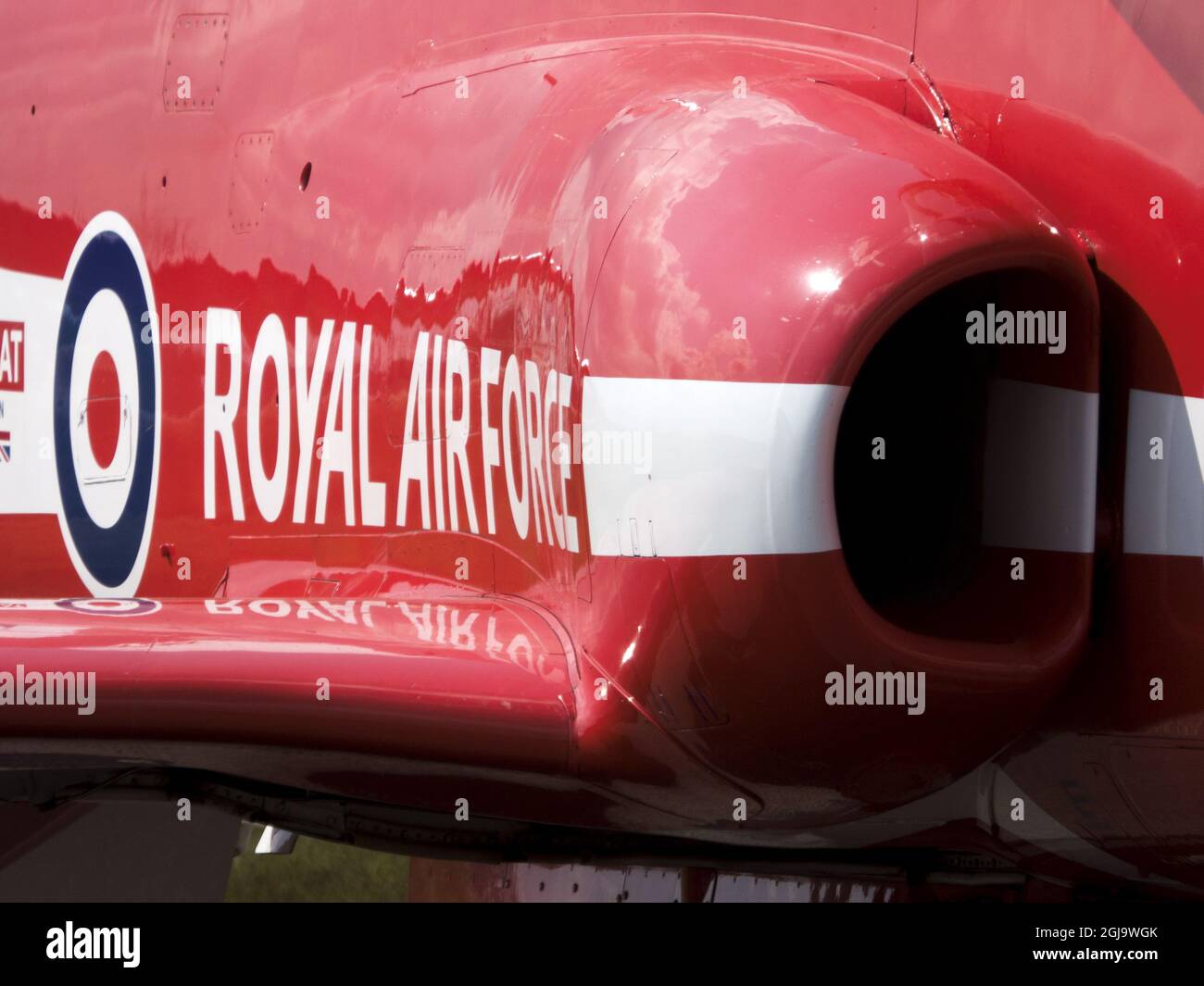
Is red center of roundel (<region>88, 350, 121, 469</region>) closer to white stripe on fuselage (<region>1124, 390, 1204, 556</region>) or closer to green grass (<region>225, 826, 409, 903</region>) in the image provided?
white stripe on fuselage (<region>1124, 390, 1204, 556</region>)

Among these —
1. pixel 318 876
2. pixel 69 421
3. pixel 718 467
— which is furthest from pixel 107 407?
pixel 318 876

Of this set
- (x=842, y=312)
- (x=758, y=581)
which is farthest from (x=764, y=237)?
(x=758, y=581)

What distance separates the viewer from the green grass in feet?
31.3

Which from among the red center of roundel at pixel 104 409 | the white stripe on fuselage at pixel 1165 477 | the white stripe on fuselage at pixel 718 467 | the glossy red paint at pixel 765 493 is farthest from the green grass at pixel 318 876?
the white stripe on fuselage at pixel 1165 477

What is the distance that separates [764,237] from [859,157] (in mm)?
197

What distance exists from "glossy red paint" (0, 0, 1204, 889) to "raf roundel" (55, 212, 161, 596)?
101 cm

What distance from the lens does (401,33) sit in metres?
3.26

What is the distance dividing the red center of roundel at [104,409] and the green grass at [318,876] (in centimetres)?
608

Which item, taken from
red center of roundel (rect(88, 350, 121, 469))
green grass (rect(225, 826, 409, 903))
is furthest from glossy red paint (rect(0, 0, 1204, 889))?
green grass (rect(225, 826, 409, 903))

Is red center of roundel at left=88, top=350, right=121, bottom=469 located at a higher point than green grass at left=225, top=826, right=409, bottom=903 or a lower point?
higher

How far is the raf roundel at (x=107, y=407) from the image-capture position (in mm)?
3635

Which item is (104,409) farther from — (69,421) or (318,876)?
Result: (318,876)

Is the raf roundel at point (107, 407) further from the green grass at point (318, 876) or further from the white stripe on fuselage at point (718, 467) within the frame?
the green grass at point (318, 876)

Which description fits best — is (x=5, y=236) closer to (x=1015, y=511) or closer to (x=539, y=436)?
(x=539, y=436)
